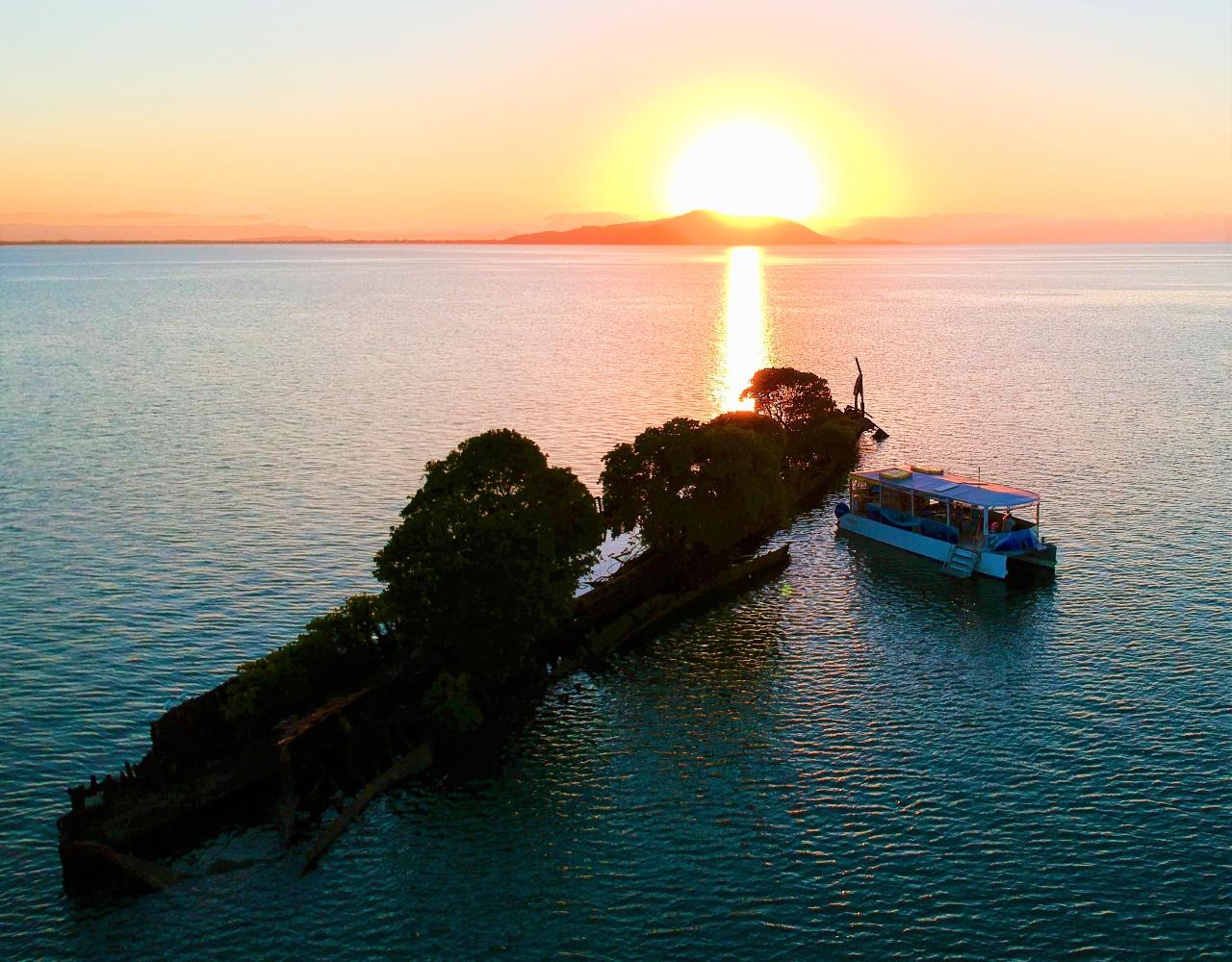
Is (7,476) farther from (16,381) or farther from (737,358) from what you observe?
(737,358)

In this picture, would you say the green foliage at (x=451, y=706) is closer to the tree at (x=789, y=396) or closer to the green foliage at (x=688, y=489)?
the green foliage at (x=688, y=489)

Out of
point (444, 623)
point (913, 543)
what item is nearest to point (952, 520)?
point (913, 543)

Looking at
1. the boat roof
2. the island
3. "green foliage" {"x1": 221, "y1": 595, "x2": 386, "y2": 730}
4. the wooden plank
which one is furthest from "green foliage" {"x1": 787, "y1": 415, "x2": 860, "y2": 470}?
the wooden plank

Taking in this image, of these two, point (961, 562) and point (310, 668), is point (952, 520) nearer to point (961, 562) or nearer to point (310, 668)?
point (961, 562)

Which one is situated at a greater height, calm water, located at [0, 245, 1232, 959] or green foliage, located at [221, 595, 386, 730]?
green foliage, located at [221, 595, 386, 730]

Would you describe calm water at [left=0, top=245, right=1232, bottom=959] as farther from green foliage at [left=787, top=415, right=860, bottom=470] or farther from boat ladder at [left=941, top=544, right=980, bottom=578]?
green foliage at [left=787, top=415, right=860, bottom=470]

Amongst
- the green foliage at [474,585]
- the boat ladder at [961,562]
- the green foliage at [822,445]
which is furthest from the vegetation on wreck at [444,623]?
the green foliage at [822,445]
